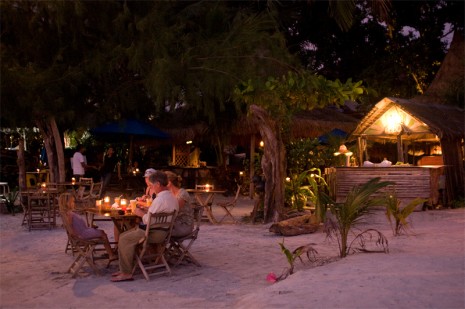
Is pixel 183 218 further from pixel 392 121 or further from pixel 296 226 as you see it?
pixel 392 121

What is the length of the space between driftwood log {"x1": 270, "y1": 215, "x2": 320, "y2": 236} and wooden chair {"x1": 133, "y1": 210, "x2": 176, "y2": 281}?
3.06m

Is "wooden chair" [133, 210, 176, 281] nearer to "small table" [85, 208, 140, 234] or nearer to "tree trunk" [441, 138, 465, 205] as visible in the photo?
"small table" [85, 208, 140, 234]

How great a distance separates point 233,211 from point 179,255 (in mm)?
6213

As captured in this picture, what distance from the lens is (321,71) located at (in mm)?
23297

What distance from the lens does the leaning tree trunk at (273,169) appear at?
36.4ft

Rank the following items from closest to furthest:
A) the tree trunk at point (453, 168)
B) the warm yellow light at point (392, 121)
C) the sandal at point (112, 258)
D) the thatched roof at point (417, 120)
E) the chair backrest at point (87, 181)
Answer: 1. the sandal at point (112, 258)
2. the chair backrest at point (87, 181)
3. the thatched roof at point (417, 120)
4. the tree trunk at point (453, 168)
5. the warm yellow light at point (392, 121)

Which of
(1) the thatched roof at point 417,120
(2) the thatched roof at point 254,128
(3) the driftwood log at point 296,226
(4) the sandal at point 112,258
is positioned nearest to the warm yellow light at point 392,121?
(1) the thatched roof at point 417,120

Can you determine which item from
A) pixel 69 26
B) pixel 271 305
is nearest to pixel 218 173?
pixel 69 26

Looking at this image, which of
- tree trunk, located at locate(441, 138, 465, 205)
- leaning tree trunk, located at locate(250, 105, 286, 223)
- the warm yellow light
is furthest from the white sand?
the warm yellow light

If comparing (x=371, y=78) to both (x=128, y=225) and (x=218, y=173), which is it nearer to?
(x=218, y=173)

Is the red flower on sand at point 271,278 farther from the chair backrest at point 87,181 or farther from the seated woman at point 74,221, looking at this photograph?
the chair backrest at point 87,181

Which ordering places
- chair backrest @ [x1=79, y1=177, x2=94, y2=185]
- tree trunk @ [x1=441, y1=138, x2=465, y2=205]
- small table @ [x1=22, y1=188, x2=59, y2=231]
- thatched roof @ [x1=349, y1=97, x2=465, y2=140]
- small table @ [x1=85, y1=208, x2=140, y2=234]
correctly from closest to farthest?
small table @ [x1=85, y1=208, x2=140, y2=234], small table @ [x1=22, y1=188, x2=59, y2=231], chair backrest @ [x1=79, y1=177, x2=94, y2=185], thatched roof @ [x1=349, y1=97, x2=465, y2=140], tree trunk @ [x1=441, y1=138, x2=465, y2=205]

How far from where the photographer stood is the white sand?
4742mm

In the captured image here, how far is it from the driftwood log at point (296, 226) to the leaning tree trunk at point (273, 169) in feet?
4.31
